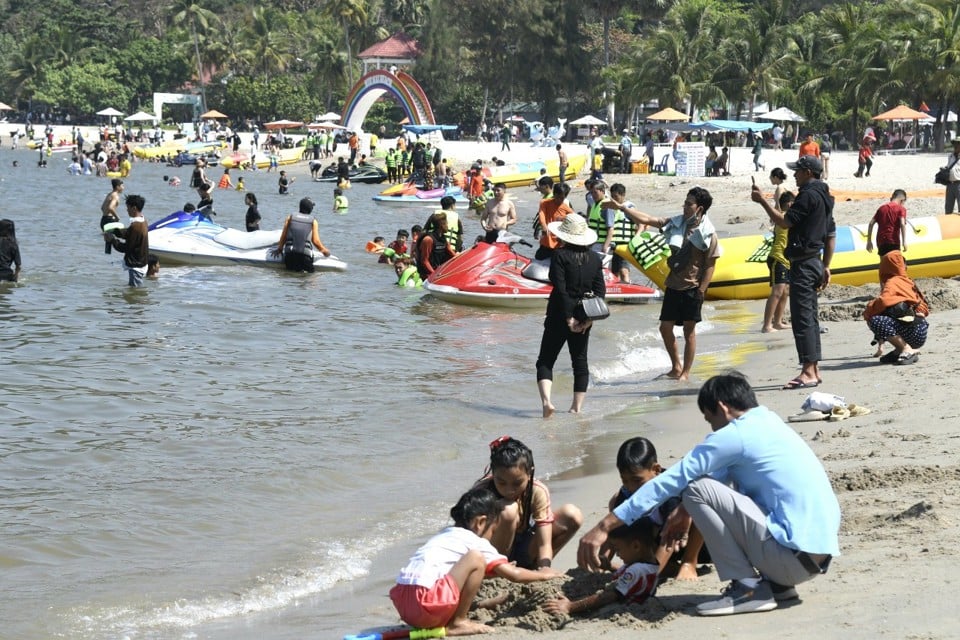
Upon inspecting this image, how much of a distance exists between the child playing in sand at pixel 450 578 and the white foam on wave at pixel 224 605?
1136mm

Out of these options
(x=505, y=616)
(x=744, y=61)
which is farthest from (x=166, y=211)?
(x=505, y=616)

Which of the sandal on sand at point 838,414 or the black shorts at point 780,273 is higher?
the black shorts at point 780,273

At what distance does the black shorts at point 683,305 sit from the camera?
10.1m

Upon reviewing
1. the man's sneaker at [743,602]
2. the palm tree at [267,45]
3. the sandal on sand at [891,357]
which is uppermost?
the palm tree at [267,45]

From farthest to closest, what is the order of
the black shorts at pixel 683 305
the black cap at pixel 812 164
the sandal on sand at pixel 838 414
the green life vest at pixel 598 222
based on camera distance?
the green life vest at pixel 598 222 → the black shorts at pixel 683 305 → the black cap at pixel 812 164 → the sandal on sand at pixel 838 414

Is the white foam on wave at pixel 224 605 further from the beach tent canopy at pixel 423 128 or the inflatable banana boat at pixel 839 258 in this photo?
the beach tent canopy at pixel 423 128

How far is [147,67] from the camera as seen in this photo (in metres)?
91.6

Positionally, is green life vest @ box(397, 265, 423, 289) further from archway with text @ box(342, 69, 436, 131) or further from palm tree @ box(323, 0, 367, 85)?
palm tree @ box(323, 0, 367, 85)

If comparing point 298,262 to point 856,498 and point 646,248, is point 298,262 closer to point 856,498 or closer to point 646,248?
point 646,248

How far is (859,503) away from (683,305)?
13.8ft

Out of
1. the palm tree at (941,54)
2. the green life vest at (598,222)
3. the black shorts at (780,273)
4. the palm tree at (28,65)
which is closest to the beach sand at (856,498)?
the black shorts at (780,273)

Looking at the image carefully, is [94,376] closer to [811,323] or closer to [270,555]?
[270,555]

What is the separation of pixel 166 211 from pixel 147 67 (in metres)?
60.6

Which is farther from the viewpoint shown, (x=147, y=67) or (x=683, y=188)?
(x=147, y=67)
